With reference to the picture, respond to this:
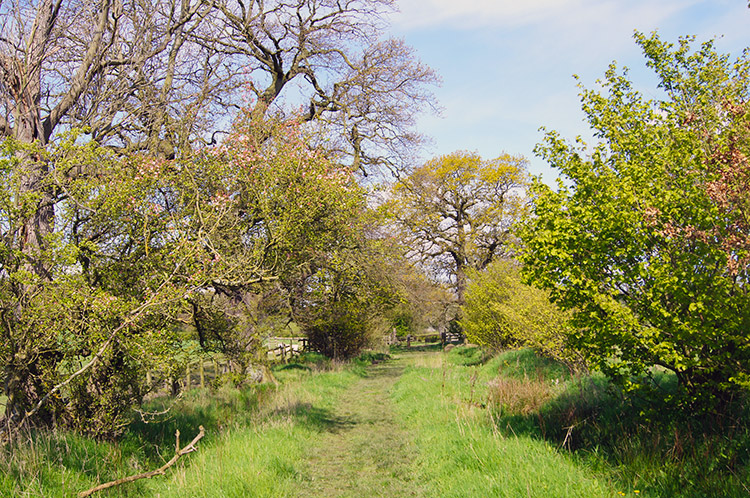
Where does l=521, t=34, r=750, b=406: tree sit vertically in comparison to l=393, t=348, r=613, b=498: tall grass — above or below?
above

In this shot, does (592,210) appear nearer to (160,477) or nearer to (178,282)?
(178,282)

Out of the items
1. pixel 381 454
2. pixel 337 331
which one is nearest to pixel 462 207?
pixel 337 331

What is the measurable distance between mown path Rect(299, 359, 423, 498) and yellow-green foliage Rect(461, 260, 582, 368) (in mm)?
4466

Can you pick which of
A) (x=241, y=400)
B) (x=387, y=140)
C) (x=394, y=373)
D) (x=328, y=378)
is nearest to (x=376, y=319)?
(x=394, y=373)

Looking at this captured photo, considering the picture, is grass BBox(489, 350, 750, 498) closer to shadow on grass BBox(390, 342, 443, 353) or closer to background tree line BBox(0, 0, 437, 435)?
background tree line BBox(0, 0, 437, 435)

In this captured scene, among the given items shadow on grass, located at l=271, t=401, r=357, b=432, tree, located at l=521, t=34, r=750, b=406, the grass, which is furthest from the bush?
tree, located at l=521, t=34, r=750, b=406

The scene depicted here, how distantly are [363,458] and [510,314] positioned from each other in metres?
8.09

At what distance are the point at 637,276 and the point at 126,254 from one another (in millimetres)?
7253

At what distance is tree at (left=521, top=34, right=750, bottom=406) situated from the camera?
5238 millimetres

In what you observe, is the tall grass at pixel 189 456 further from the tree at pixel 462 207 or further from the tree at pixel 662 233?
the tree at pixel 462 207

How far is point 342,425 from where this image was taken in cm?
1030

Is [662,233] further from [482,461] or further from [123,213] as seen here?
[123,213]

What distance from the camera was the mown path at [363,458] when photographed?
6.45 meters

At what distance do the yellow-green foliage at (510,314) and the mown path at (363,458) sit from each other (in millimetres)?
4466
